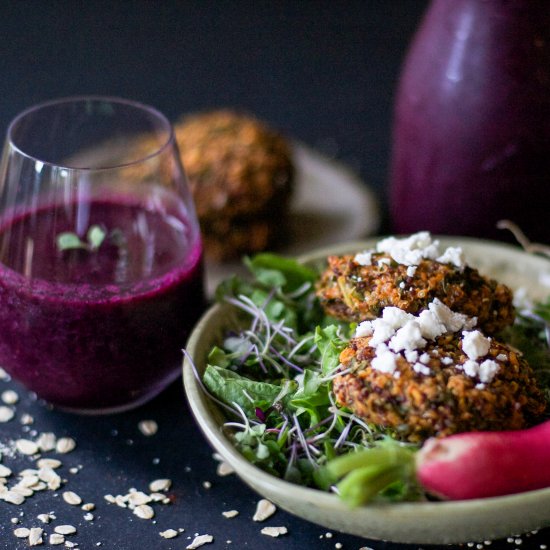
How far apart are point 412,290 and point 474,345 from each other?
19 cm

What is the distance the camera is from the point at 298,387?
1.70 meters

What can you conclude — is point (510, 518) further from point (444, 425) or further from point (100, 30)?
point (100, 30)

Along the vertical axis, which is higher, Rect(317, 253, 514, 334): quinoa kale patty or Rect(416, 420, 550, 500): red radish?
Rect(317, 253, 514, 334): quinoa kale patty

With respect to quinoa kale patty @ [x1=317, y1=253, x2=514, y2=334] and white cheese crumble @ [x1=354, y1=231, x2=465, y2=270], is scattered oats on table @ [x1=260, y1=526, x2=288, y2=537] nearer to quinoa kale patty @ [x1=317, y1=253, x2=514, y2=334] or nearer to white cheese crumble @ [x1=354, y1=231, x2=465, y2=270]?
quinoa kale patty @ [x1=317, y1=253, x2=514, y2=334]

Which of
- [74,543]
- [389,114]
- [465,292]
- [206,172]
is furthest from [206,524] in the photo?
[389,114]

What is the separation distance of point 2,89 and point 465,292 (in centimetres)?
240

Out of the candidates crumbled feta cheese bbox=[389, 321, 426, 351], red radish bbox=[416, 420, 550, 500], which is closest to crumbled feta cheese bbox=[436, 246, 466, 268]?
crumbled feta cheese bbox=[389, 321, 426, 351]

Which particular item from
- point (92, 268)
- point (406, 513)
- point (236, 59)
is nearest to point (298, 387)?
point (406, 513)

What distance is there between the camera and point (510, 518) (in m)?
1.41

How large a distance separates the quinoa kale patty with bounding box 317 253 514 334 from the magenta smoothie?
1.19 ft

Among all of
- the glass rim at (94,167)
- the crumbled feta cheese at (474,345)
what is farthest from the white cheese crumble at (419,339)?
the glass rim at (94,167)

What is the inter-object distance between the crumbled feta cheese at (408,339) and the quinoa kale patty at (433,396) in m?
0.02

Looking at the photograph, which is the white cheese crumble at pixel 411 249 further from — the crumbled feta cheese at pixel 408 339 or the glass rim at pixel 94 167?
the glass rim at pixel 94 167

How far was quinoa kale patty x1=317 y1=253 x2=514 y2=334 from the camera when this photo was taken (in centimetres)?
169
